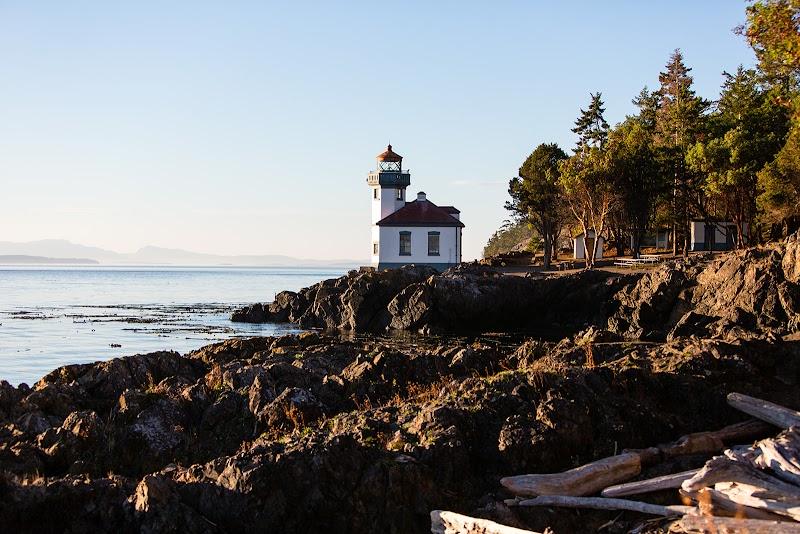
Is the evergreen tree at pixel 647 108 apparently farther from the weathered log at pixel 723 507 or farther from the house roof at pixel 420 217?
the weathered log at pixel 723 507

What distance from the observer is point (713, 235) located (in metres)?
68.9

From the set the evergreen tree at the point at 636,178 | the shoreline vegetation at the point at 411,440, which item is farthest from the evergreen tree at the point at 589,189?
the shoreline vegetation at the point at 411,440

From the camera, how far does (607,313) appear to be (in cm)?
4281

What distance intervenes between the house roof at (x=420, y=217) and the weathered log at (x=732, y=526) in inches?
2472

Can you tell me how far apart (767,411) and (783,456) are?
2.40m

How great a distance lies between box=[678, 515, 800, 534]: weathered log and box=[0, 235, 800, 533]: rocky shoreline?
29.2 inches

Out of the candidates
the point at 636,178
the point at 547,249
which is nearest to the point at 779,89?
the point at 636,178

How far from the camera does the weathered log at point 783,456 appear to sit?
29.8 feet

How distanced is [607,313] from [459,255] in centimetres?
2976

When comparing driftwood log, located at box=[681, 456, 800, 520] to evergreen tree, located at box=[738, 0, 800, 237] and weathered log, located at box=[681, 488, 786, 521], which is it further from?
evergreen tree, located at box=[738, 0, 800, 237]

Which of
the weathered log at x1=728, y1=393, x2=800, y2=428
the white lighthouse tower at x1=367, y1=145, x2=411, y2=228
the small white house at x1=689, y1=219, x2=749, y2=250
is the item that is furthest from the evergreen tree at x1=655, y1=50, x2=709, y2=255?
the weathered log at x1=728, y1=393, x2=800, y2=428

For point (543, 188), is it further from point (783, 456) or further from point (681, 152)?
point (783, 456)

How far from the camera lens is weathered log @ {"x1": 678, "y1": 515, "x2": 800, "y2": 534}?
8039 mm

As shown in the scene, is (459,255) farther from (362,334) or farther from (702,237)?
(362,334)
